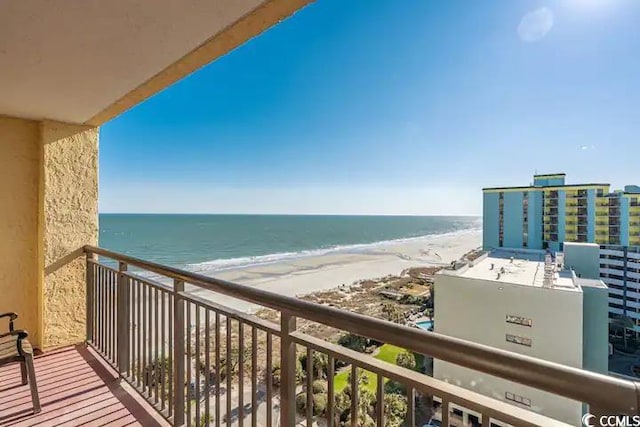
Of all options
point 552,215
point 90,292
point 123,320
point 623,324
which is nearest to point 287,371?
point 123,320

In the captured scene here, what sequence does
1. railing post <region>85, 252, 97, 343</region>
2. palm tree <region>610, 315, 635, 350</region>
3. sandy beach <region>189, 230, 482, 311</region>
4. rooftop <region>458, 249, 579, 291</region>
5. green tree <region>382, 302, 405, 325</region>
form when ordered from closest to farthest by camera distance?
1. railing post <region>85, 252, 97, 343</region>
2. rooftop <region>458, 249, 579, 291</region>
3. palm tree <region>610, 315, 635, 350</region>
4. green tree <region>382, 302, 405, 325</region>
5. sandy beach <region>189, 230, 482, 311</region>

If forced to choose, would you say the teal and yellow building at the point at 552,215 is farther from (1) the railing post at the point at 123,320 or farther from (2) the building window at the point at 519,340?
(1) the railing post at the point at 123,320

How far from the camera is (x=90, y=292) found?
274cm

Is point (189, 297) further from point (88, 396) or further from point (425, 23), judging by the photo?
point (425, 23)

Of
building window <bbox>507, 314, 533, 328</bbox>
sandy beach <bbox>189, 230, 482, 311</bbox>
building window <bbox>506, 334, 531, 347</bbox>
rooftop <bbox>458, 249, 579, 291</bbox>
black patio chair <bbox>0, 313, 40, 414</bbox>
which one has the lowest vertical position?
sandy beach <bbox>189, 230, 482, 311</bbox>

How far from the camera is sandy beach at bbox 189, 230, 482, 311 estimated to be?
15.0 meters

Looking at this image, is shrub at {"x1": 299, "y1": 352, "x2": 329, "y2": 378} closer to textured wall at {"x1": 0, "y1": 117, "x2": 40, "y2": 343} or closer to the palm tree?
textured wall at {"x1": 0, "y1": 117, "x2": 40, "y2": 343}

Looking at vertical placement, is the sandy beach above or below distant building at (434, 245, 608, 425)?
below

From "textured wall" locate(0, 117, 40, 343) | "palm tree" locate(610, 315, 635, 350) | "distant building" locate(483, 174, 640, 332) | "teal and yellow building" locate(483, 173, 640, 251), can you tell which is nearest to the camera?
"textured wall" locate(0, 117, 40, 343)

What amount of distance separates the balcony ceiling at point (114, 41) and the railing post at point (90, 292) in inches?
51.3

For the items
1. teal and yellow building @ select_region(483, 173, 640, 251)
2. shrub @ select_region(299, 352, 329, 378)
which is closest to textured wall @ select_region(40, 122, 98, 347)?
shrub @ select_region(299, 352, 329, 378)

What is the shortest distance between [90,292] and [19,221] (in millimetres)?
820

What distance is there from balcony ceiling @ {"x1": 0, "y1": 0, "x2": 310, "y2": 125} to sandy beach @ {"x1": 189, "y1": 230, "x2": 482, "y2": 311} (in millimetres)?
8995

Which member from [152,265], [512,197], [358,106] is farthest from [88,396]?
[512,197]
